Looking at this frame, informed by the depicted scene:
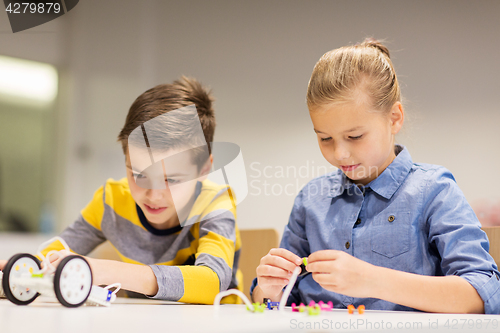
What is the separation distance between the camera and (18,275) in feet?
1.88

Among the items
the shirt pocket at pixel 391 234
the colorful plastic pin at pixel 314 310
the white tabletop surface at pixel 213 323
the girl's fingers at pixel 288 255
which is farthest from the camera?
the shirt pocket at pixel 391 234

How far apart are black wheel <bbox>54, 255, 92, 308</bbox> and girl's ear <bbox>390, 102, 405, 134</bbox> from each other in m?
0.61

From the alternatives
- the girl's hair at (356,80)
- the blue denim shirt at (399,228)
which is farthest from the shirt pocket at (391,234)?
the girl's hair at (356,80)

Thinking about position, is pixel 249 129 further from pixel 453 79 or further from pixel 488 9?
pixel 488 9

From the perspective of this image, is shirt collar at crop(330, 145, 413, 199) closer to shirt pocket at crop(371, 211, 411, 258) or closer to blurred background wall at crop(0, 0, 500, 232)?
shirt pocket at crop(371, 211, 411, 258)

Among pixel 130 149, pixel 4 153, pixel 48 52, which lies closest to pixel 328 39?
pixel 130 149

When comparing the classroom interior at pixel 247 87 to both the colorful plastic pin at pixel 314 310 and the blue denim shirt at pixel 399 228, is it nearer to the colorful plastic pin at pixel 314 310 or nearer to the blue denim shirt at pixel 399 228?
the blue denim shirt at pixel 399 228

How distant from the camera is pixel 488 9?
1.66m

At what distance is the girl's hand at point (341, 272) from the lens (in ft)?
1.83

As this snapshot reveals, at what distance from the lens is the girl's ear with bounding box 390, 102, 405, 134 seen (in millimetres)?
846

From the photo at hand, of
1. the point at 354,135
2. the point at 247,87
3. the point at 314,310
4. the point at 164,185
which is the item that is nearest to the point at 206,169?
the point at 164,185

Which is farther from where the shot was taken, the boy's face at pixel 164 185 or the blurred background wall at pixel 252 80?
the blurred background wall at pixel 252 80

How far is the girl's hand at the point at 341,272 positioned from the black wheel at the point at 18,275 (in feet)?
1.23

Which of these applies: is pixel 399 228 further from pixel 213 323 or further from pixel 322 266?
pixel 213 323
